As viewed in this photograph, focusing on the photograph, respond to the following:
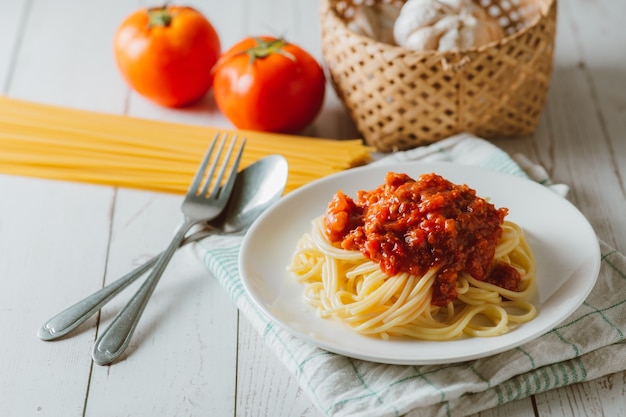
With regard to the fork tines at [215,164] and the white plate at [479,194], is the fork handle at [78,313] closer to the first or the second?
the white plate at [479,194]

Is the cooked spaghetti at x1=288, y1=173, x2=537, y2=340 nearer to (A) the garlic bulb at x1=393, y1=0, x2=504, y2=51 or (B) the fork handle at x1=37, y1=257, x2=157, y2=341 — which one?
(B) the fork handle at x1=37, y1=257, x2=157, y2=341

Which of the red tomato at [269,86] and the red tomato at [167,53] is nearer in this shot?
the red tomato at [269,86]

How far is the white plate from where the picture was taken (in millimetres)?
2262

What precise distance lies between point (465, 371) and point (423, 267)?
1.02 feet

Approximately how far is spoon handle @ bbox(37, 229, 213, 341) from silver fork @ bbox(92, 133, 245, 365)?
6 cm

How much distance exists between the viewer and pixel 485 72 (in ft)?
10.6

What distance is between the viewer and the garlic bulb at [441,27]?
329cm

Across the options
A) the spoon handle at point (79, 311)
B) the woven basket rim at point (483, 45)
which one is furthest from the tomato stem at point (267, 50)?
the spoon handle at point (79, 311)

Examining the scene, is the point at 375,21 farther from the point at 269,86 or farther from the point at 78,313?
the point at 78,313

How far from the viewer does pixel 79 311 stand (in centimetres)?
260

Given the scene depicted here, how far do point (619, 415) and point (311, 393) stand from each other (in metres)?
0.83

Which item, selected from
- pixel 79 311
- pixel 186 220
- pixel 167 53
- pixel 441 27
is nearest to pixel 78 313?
pixel 79 311

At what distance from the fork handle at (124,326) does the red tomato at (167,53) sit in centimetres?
121

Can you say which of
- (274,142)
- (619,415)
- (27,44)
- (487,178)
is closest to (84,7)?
(27,44)
